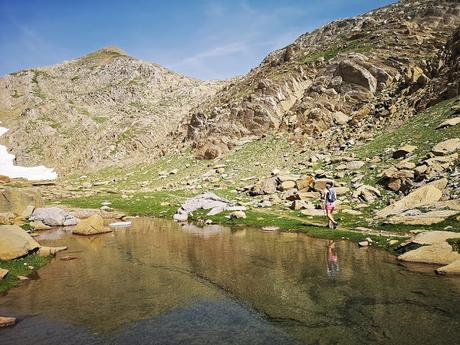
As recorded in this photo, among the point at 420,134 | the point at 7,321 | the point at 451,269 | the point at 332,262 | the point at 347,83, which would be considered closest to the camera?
the point at 7,321

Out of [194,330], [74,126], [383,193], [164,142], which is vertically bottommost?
[194,330]

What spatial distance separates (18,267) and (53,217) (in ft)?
75.5

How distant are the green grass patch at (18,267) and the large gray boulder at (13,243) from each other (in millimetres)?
415

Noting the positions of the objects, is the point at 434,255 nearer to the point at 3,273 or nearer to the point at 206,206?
the point at 3,273

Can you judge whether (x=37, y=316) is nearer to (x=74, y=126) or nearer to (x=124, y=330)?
(x=124, y=330)

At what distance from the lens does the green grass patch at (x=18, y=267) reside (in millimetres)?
19125

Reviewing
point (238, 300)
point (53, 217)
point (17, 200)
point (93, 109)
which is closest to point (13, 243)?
point (238, 300)

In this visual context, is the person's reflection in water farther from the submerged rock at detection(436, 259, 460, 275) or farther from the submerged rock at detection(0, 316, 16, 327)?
the submerged rock at detection(0, 316, 16, 327)

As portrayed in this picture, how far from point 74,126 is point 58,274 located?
130294 millimetres

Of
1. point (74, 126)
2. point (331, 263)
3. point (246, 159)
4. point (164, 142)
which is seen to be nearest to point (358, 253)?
point (331, 263)

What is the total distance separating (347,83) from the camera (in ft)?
261

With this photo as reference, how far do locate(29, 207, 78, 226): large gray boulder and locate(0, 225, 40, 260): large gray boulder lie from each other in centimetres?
1829

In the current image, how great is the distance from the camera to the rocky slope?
123 meters

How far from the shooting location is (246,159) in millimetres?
78500
